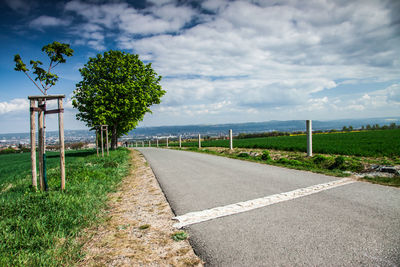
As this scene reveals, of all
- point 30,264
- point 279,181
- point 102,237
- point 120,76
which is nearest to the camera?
point 30,264

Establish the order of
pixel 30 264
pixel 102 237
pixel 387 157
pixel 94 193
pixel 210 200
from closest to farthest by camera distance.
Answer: pixel 30 264 → pixel 102 237 → pixel 210 200 → pixel 94 193 → pixel 387 157

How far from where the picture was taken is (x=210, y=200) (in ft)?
14.8

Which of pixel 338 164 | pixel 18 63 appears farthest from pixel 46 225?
pixel 338 164

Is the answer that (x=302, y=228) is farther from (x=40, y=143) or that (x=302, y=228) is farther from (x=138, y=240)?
(x=40, y=143)

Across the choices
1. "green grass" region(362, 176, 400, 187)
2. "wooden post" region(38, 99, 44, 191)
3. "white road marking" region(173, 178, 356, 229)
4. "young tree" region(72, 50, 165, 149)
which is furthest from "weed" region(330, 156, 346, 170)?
"young tree" region(72, 50, 165, 149)

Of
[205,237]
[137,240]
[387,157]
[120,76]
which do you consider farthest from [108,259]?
[120,76]

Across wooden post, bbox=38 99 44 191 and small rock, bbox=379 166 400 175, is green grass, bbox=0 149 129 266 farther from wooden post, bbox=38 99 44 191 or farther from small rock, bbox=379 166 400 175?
small rock, bbox=379 166 400 175

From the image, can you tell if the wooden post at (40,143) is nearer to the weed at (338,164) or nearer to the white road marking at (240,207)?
the white road marking at (240,207)

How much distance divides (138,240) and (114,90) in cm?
1728

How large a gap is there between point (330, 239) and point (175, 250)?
76.0 inches

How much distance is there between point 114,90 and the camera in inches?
719

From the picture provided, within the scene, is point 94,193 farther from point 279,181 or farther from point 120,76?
point 120,76

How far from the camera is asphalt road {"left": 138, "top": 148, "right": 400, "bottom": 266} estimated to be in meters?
2.36

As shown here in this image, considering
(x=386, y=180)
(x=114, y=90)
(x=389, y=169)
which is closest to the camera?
(x=386, y=180)
